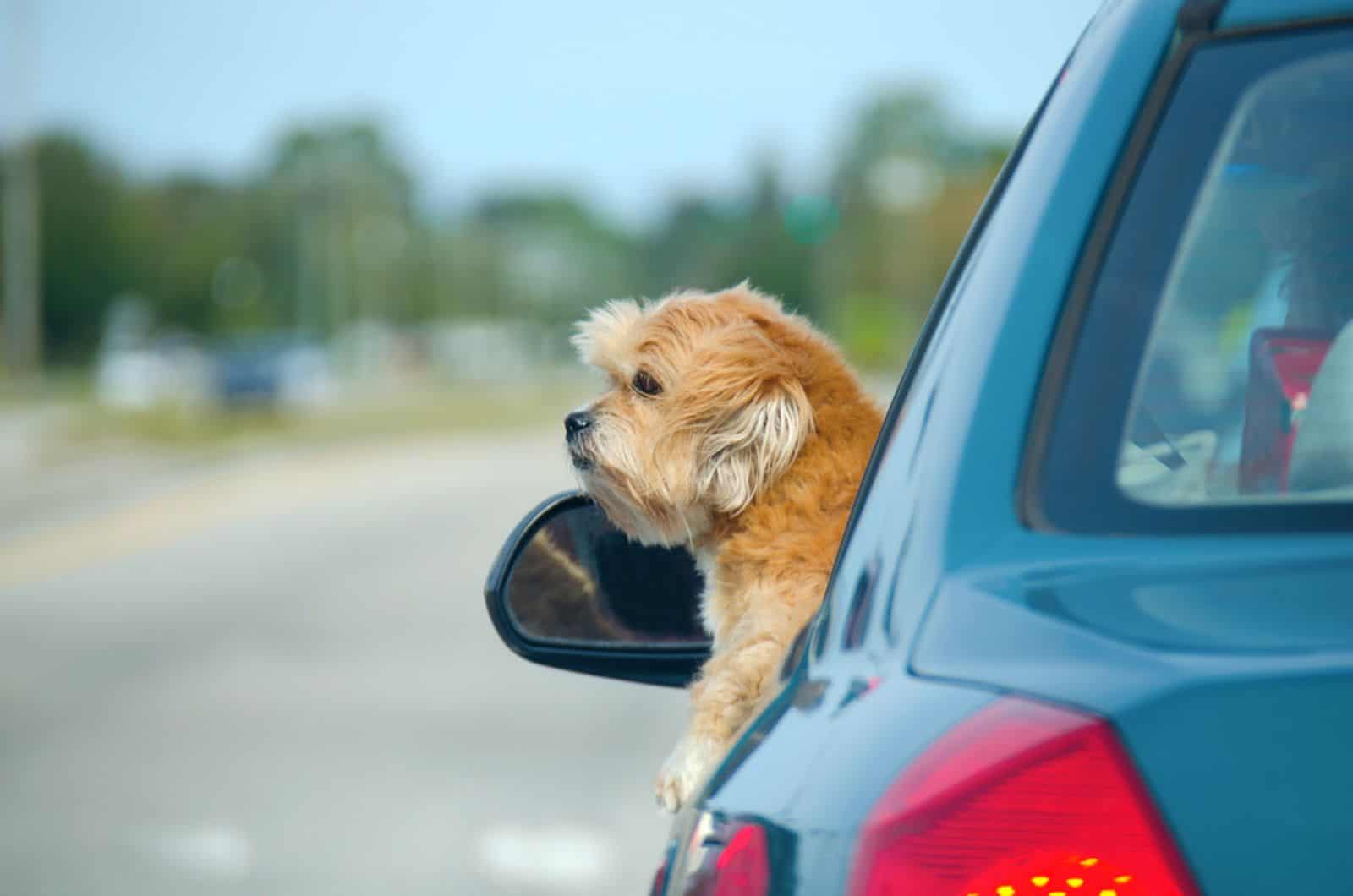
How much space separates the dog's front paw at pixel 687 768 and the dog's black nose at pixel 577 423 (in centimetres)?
124

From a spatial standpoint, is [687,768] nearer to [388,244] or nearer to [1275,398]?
[1275,398]

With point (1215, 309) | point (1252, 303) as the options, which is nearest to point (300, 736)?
point (1252, 303)

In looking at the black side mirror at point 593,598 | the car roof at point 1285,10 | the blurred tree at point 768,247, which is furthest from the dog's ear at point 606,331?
the blurred tree at point 768,247

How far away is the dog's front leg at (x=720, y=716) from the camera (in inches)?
94.3

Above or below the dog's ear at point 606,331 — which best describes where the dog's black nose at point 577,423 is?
below

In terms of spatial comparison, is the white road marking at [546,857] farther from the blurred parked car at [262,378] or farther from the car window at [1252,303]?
the blurred parked car at [262,378]

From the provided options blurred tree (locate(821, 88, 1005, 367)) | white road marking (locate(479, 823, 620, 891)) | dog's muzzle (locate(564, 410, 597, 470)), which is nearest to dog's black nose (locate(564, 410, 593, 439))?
dog's muzzle (locate(564, 410, 597, 470))

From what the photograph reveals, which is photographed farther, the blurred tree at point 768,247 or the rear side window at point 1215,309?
the blurred tree at point 768,247

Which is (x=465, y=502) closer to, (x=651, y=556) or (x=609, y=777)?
(x=609, y=777)

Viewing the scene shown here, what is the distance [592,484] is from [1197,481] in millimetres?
1927

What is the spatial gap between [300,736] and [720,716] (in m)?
7.35

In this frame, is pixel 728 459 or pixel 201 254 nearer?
pixel 728 459

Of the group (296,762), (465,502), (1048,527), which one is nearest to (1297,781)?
(1048,527)

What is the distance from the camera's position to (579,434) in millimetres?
3578
